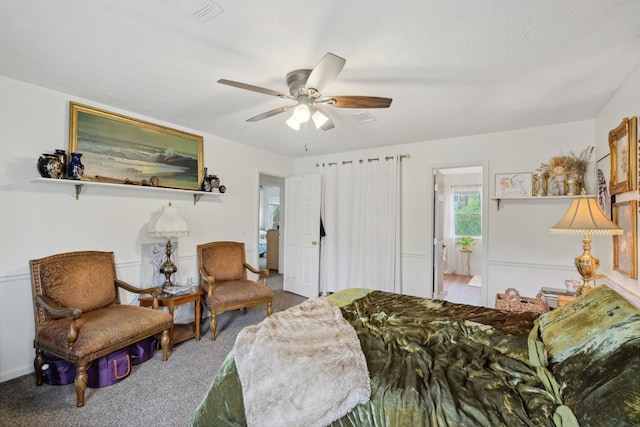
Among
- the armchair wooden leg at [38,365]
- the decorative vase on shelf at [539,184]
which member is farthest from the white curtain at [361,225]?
the armchair wooden leg at [38,365]

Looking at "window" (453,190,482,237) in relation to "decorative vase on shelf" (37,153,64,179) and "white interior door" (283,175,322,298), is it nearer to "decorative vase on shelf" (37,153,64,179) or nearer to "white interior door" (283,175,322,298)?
"white interior door" (283,175,322,298)

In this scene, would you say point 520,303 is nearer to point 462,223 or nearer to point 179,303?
point 179,303

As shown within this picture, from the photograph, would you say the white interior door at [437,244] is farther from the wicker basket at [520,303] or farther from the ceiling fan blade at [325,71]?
the ceiling fan blade at [325,71]

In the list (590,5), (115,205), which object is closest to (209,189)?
(115,205)

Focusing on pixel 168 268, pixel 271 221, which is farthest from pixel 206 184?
pixel 271 221

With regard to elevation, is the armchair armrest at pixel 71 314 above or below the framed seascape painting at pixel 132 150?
below

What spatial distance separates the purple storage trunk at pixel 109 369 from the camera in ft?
7.13

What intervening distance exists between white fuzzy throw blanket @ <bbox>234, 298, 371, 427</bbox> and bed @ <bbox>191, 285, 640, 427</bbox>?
→ 0.6 inches

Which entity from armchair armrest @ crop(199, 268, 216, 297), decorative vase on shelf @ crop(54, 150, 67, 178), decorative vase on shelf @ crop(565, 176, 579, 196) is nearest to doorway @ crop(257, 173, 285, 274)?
armchair armrest @ crop(199, 268, 216, 297)

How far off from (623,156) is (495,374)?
6.97ft

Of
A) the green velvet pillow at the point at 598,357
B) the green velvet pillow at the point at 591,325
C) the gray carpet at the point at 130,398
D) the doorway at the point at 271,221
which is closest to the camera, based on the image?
the green velvet pillow at the point at 598,357

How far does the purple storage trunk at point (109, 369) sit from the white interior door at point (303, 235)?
273 centimetres

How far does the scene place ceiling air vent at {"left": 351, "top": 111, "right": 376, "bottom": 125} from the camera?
2929 mm

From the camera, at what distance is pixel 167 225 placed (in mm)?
2986
